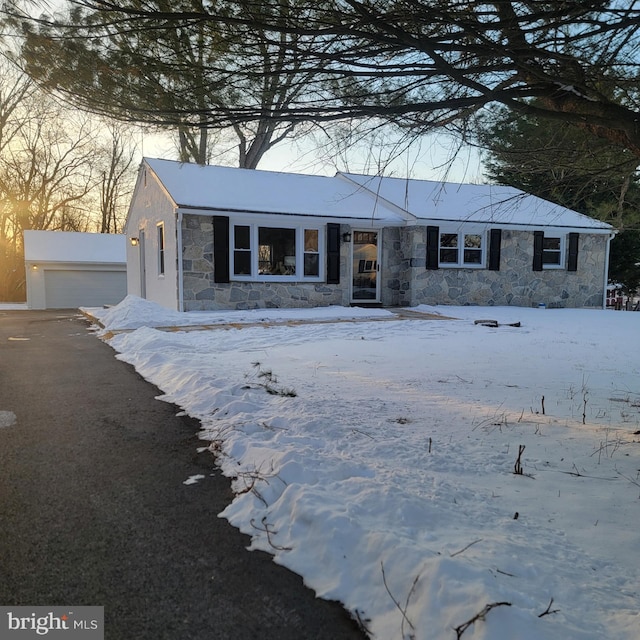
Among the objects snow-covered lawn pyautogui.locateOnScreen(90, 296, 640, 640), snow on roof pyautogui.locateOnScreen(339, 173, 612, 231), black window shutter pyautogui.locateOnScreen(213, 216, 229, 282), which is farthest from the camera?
snow on roof pyautogui.locateOnScreen(339, 173, 612, 231)

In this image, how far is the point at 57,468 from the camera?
300 cm

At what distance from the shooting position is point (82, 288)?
77.3 feet

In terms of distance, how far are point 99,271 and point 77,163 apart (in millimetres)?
9216

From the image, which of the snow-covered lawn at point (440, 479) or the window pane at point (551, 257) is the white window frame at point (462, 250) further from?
the snow-covered lawn at point (440, 479)

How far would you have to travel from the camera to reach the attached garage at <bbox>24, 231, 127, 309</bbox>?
22375 millimetres

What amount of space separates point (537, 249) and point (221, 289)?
31.0 ft

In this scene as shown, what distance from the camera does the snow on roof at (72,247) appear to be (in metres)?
22.4

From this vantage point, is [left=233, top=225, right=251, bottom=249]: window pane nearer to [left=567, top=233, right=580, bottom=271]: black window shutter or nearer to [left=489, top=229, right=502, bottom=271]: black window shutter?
[left=489, top=229, right=502, bottom=271]: black window shutter

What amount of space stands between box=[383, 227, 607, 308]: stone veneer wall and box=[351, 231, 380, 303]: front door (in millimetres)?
344

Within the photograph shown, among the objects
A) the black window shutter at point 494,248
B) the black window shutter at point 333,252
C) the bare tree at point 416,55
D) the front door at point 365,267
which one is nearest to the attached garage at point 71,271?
the front door at point 365,267

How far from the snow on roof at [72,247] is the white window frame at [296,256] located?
13.6 metres

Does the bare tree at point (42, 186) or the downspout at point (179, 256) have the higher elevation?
the bare tree at point (42, 186)

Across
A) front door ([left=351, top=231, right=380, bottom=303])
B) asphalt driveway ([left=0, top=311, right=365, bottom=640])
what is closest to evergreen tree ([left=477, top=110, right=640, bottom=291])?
asphalt driveway ([left=0, top=311, right=365, bottom=640])

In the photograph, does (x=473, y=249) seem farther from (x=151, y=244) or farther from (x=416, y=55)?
(x=416, y=55)
